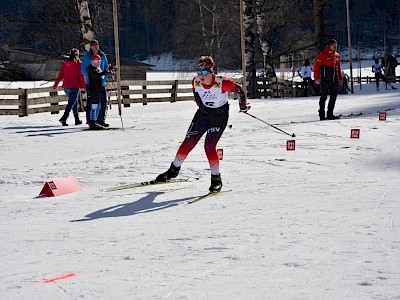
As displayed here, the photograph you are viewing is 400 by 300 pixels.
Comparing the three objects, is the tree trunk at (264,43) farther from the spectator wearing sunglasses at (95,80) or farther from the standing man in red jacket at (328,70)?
the spectator wearing sunglasses at (95,80)

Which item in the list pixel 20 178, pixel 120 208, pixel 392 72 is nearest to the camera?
pixel 120 208

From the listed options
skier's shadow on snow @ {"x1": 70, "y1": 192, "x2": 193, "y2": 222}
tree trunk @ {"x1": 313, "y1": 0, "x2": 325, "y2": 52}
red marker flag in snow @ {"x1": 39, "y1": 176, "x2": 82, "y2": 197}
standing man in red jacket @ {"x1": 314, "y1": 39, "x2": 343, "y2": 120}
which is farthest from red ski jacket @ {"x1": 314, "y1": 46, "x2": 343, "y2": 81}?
tree trunk @ {"x1": 313, "y1": 0, "x2": 325, "y2": 52}

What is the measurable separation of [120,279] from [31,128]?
11553 millimetres

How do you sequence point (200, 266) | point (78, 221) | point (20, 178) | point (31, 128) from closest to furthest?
point (200, 266), point (78, 221), point (20, 178), point (31, 128)

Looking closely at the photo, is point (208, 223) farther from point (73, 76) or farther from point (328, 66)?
point (73, 76)

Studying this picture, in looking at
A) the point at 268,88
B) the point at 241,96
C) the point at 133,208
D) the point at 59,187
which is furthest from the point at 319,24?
the point at 133,208

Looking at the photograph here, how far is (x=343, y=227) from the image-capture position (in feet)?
21.1

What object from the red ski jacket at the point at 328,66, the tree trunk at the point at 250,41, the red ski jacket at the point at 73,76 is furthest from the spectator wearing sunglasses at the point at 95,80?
the tree trunk at the point at 250,41

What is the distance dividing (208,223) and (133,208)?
1.12m

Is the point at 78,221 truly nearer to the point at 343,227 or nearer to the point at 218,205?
the point at 218,205

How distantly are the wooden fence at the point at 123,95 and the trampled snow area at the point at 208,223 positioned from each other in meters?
6.09

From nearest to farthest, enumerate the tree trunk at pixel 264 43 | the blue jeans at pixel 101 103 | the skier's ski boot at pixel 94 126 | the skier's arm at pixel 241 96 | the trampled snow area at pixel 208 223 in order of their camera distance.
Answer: the trampled snow area at pixel 208 223, the skier's arm at pixel 241 96, the blue jeans at pixel 101 103, the skier's ski boot at pixel 94 126, the tree trunk at pixel 264 43

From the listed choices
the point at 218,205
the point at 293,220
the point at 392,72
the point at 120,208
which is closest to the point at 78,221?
the point at 120,208

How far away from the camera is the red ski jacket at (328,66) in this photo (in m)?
15.7
